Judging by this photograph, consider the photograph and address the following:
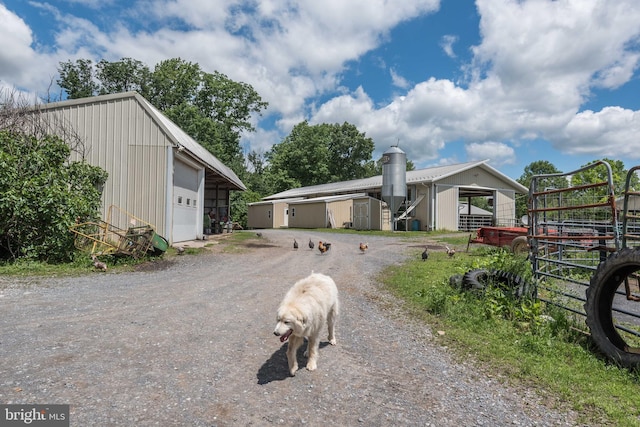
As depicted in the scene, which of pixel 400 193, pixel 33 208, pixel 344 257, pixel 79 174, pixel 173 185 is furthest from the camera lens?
pixel 400 193

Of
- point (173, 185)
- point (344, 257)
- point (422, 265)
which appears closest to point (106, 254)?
point (173, 185)

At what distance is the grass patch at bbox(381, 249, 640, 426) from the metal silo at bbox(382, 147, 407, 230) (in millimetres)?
19911

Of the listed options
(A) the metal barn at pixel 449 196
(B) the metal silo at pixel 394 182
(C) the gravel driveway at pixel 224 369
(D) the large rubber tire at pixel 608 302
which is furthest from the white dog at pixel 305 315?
(A) the metal barn at pixel 449 196

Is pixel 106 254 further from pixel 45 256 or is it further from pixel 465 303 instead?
pixel 465 303

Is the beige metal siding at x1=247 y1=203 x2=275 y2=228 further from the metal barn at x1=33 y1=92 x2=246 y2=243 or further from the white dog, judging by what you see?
the white dog

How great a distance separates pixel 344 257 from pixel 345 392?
9.71 meters

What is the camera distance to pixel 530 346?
177 inches

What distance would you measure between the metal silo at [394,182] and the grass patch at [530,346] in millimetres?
19911

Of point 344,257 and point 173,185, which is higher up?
point 173,185

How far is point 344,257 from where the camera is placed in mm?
13078

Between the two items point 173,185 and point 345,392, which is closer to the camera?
point 345,392

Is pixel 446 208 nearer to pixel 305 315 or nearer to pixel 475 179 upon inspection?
pixel 475 179

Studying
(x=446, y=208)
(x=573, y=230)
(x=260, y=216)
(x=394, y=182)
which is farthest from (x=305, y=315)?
(x=260, y=216)

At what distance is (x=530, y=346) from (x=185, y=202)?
14607 millimetres
